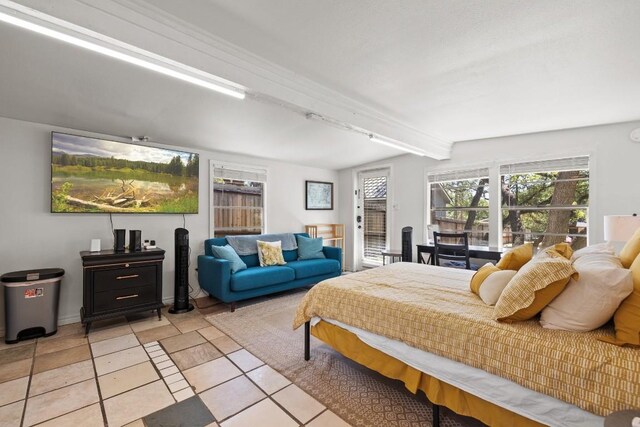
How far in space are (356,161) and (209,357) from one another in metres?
4.09

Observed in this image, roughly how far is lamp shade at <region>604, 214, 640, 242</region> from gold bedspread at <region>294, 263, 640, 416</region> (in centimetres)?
155

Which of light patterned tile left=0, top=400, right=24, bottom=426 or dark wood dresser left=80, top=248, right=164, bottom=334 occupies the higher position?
dark wood dresser left=80, top=248, right=164, bottom=334

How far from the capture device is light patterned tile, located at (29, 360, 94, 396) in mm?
2000

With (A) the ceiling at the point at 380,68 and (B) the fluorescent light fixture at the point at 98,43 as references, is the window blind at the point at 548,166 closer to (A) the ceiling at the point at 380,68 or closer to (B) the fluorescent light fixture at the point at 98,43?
(A) the ceiling at the point at 380,68

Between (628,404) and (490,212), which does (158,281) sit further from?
(490,212)

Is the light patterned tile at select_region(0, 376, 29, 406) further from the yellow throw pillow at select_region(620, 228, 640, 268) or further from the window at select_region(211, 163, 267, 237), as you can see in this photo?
the yellow throw pillow at select_region(620, 228, 640, 268)

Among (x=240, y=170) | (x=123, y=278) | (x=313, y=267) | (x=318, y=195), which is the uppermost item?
(x=240, y=170)

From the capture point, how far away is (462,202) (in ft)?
14.8

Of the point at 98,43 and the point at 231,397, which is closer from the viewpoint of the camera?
the point at 98,43

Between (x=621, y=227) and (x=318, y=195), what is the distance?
14.1ft

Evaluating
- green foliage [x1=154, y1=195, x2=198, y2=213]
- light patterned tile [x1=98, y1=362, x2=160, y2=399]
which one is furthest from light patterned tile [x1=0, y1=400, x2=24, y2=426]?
green foliage [x1=154, y1=195, x2=198, y2=213]

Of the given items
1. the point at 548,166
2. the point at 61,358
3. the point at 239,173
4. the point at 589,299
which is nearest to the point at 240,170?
the point at 239,173

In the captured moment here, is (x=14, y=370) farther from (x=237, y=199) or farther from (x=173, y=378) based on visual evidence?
(x=237, y=199)

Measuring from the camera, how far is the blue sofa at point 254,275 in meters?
3.46
